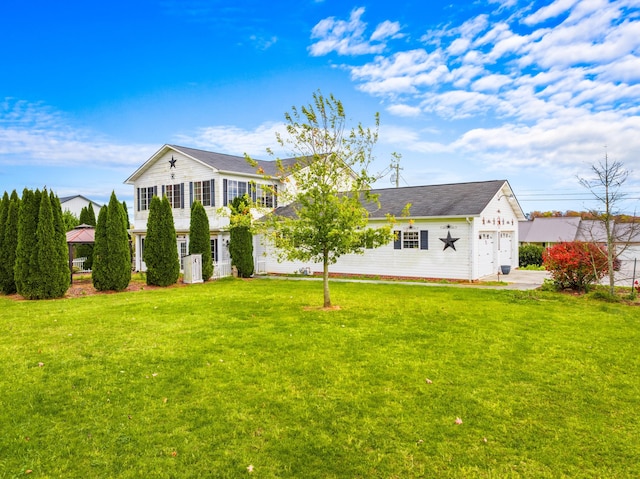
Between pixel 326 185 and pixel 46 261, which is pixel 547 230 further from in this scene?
pixel 46 261

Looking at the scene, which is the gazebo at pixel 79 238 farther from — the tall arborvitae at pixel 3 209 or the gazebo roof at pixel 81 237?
the tall arborvitae at pixel 3 209

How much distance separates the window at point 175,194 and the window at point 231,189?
3194mm

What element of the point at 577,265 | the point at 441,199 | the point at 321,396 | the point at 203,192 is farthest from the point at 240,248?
the point at 321,396

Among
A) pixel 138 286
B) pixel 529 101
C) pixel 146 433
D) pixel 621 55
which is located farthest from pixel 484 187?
pixel 146 433

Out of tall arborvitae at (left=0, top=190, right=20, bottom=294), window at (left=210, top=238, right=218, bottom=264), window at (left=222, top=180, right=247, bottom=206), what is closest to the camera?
tall arborvitae at (left=0, top=190, right=20, bottom=294)

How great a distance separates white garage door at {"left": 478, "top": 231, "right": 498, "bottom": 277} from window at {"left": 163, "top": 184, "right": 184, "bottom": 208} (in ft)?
53.1

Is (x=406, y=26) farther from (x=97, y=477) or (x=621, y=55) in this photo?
(x=97, y=477)

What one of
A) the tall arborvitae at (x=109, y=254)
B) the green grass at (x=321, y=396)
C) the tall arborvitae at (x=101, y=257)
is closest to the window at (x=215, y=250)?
the tall arborvitae at (x=109, y=254)

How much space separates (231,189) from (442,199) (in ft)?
36.6

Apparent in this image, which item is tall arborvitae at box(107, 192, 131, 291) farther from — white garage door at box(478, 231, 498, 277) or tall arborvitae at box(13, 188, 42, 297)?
white garage door at box(478, 231, 498, 277)

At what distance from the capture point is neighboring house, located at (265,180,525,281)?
1691 centimetres

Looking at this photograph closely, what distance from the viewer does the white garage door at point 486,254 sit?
1766 centimetres

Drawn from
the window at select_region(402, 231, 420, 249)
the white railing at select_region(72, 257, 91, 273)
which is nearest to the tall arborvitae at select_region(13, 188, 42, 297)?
the white railing at select_region(72, 257, 91, 273)

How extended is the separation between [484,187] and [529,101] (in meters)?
4.55
